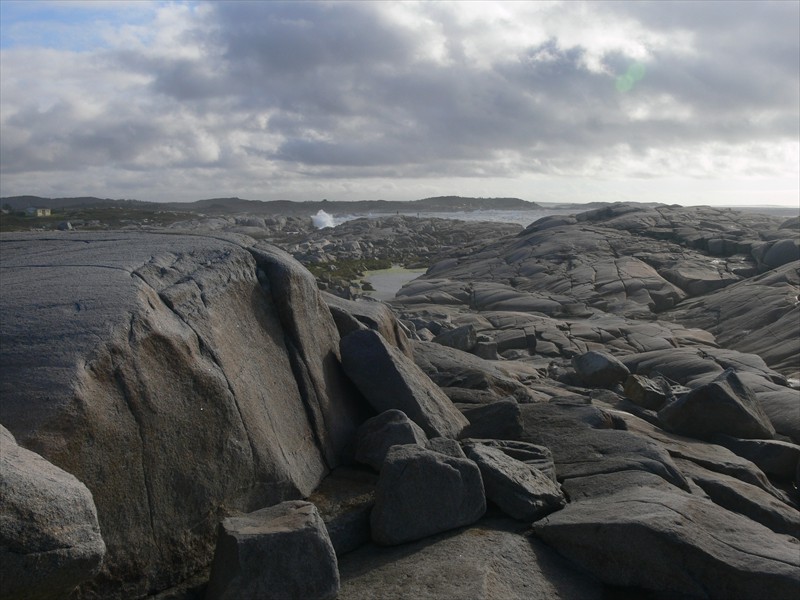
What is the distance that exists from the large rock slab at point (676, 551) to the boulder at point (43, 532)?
3823mm

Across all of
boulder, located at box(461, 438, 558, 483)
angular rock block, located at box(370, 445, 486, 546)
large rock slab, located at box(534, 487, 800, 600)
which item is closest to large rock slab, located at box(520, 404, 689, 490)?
boulder, located at box(461, 438, 558, 483)

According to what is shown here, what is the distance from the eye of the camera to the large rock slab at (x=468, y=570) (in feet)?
19.2

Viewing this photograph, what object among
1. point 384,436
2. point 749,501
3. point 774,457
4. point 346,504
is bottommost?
point 774,457

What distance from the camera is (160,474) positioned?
19.7 feet

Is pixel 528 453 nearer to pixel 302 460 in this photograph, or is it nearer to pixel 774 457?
pixel 302 460

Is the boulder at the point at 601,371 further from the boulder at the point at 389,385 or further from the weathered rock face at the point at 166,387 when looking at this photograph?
the weathered rock face at the point at 166,387

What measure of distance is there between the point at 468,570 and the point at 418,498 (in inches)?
33.3

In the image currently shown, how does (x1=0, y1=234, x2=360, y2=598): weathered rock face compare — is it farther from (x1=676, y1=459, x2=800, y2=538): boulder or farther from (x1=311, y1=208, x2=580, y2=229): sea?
(x1=311, y1=208, x2=580, y2=229): sea

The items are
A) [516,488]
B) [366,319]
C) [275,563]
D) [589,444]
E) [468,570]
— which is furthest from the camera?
[366,319]

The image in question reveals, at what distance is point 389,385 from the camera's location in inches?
343

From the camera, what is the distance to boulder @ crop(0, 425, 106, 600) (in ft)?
14.3

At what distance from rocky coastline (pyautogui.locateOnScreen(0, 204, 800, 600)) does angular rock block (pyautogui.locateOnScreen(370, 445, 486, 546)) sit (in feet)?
0.06

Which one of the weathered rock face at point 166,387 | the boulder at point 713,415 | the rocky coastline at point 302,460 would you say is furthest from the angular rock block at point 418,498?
the boulder at point 713,415

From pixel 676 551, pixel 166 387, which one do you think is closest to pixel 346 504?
pixel 166 387
